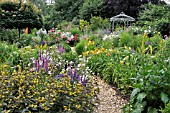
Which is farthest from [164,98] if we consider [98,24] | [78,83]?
[98,24]

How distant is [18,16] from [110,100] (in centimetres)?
820

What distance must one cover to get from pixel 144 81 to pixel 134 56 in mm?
2156

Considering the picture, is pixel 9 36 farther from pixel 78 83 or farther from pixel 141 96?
pixel 141 96

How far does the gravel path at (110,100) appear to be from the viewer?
443 centimetres

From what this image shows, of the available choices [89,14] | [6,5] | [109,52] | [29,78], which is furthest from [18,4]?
[29,78]

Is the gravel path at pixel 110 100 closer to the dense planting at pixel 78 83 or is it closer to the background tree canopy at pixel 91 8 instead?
the dense planting at pixel 78 83

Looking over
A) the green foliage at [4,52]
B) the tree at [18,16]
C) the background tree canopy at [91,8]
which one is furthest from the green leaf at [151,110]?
the background tree canopy at [91,8]

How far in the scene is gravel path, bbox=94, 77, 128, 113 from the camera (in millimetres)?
4426

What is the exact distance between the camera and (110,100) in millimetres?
4820

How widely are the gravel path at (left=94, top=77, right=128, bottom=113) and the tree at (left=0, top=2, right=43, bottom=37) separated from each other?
7.25 m

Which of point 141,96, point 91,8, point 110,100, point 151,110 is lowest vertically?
point 110,100

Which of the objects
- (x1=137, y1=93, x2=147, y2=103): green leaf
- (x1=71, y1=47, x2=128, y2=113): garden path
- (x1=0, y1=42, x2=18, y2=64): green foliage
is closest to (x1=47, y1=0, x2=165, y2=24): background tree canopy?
(x1=0, y1=42, x2=18, y2=64): green foliage

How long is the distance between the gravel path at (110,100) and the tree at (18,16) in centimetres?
725

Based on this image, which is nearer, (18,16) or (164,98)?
(164,98)
